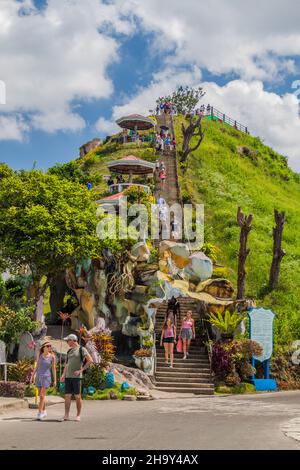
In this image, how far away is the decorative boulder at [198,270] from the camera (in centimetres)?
2550

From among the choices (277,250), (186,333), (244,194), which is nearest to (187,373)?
(186,333)

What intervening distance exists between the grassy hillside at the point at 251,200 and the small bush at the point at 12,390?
13.4 meters

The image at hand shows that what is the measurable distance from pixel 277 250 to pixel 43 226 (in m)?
13.4

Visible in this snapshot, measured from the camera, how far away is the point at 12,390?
50.0ft

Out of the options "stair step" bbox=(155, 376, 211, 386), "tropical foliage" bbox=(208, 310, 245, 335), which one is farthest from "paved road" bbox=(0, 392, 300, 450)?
"tropical foliage" bbox=(208, 310, 245, 335)

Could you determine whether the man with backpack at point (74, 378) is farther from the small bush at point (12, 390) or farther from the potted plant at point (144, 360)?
the potted plant at point (144, 360)

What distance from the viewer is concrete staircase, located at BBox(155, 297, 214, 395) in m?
19.9

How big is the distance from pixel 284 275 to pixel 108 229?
14174mm

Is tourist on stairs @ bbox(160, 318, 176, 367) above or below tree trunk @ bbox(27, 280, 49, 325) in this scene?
below

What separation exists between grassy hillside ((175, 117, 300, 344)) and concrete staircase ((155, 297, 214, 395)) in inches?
199

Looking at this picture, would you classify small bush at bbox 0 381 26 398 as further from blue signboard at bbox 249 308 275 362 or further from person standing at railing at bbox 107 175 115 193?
person standing at railing at bbox 107 175 115 193

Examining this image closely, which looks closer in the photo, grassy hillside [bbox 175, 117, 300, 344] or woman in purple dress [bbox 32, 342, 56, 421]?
woman in purple dress [bbox 32, 342, 56, 421]
